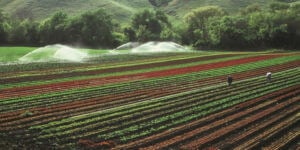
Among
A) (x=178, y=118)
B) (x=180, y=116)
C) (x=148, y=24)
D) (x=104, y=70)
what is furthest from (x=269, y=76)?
(x=148, y=24)

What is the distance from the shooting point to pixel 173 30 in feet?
342

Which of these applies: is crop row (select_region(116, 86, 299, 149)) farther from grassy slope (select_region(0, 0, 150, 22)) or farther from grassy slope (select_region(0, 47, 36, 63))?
grassy slope (select_region(0, 0, 150, 22))

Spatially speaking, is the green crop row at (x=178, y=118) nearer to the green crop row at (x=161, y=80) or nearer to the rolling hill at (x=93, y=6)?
the green crop row at (x=161, y=80)

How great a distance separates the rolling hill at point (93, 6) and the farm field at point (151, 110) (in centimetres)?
9528

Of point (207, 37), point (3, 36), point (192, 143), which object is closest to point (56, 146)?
point (192, 143)

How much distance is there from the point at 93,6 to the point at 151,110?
12389cm

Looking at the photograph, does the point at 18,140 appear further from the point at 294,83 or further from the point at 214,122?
the point at 294,83

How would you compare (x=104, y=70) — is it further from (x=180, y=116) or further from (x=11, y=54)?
A: (x=11, y=54)

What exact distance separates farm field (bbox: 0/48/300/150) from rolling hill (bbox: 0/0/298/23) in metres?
95.3

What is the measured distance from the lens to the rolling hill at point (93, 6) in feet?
437

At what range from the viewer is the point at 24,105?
27.4m

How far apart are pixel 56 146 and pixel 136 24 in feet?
281

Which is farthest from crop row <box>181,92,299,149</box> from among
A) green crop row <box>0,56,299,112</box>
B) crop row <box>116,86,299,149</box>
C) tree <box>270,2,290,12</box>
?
tree <box>270,2,290,12</box>

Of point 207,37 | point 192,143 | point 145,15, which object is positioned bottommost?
point 192,143
